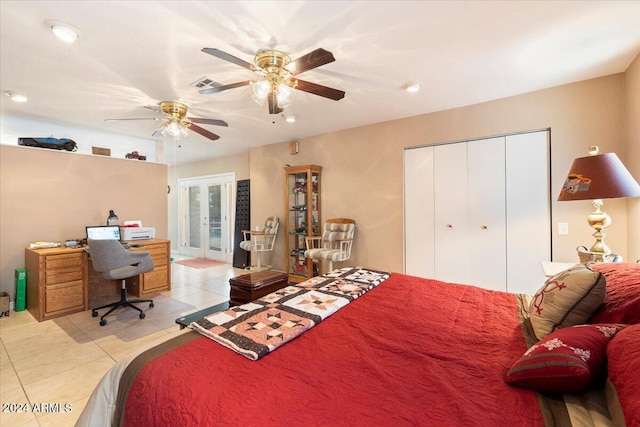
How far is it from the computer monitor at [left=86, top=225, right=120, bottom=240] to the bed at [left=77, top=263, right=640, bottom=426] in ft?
11.2

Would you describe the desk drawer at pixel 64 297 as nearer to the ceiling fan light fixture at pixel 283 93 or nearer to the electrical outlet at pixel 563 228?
A: the ceiling fan light fixture at pixel 283 93

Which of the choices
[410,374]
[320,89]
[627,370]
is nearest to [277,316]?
[410,374]

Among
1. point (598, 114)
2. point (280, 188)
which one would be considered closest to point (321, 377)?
point (598, 114)

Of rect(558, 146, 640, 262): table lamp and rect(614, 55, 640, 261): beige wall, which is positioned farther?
rect(614, 55, 640, 261): beige wall

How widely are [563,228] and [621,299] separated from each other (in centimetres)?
222

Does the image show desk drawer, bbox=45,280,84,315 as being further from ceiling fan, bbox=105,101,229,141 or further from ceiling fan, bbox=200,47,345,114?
ceiling fan, bbox=200,47,345,114

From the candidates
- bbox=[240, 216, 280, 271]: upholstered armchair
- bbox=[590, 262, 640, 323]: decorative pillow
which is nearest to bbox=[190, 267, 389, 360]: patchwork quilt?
bbox=[590, 262, 640, 323]: decorative pillow

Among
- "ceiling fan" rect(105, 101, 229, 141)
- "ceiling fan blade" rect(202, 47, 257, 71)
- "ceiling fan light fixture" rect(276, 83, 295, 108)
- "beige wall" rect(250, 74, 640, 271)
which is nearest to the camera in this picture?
"ceiling fan blade" rect(202, 47, 257, 71)

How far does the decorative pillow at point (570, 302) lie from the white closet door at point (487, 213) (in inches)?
83.6

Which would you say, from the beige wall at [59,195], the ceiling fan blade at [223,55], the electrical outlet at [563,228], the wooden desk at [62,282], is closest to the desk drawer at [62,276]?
the wooden desk at [62,282]

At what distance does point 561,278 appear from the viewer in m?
1.31

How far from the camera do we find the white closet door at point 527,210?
117 inches

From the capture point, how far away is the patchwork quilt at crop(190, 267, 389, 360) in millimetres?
1210

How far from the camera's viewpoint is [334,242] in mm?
4332
